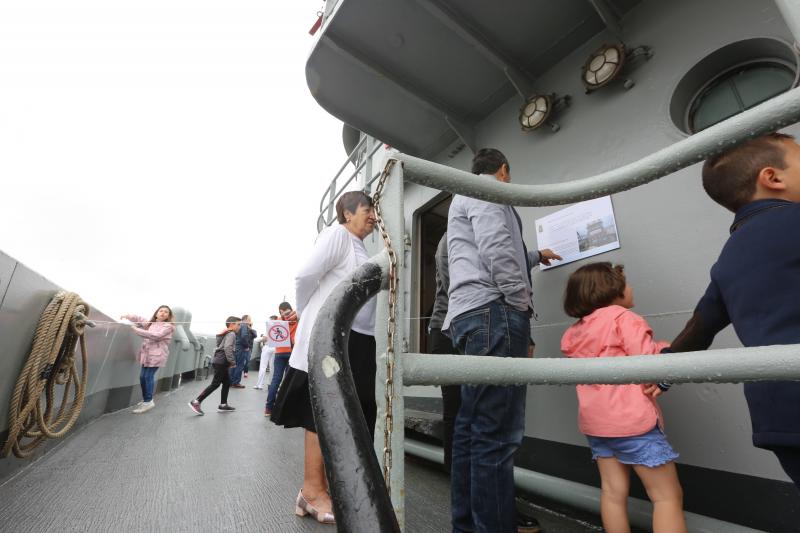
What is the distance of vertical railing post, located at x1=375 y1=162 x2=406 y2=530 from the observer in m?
0.53

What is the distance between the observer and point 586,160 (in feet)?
8.14

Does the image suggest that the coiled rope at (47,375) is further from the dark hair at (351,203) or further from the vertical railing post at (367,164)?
the vertical railing post at (367,164)

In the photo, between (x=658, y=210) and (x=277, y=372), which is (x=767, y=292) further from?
(x=277, y=372)

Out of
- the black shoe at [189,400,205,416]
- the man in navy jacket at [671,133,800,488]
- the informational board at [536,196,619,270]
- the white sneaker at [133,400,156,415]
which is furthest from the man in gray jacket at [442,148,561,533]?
the white sneaker at [133,400,156,415]

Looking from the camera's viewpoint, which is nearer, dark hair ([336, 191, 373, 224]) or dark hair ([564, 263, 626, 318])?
dark hair ([564, 263, 626, 318])

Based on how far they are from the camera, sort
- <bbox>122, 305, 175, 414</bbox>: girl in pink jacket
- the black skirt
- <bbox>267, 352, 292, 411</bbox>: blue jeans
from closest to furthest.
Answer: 1. the black skirt
2. <bbox>267, 352, 292, 411</bbox>: blue jeans
3. <bbox>122, 305, 175, 414</bbox>: girl in pink jacket

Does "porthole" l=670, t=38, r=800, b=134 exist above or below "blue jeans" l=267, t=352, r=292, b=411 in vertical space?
above

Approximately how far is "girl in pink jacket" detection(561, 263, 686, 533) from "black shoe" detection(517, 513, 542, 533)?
31 centimetres

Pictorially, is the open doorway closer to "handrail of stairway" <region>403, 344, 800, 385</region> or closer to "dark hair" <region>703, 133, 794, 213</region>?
"dark hair" <region>703, 133, 794, 213</region>

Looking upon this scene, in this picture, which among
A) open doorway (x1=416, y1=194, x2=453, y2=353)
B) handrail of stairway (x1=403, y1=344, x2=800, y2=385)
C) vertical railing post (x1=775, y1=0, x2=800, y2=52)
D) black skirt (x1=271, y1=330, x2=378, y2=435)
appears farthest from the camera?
open doorway (x1=416, y1=194, x2=453, y2=353)

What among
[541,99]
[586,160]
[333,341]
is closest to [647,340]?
[586,160]

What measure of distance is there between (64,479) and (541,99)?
13.0 feet

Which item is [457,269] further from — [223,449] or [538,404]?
[223,449]

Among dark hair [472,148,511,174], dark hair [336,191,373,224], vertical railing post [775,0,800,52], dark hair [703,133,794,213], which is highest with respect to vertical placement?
dark hair [472,148,511,174]
